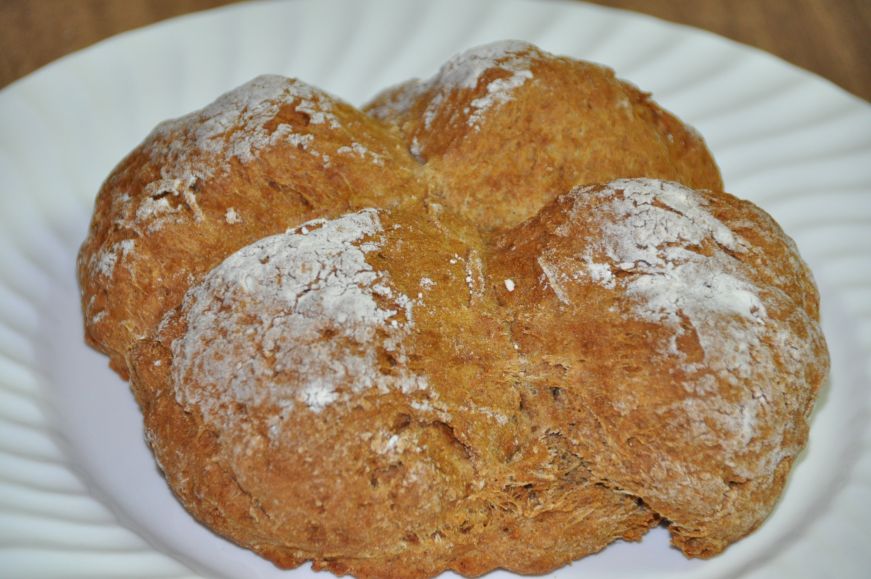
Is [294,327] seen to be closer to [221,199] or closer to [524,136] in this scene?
[221,199]

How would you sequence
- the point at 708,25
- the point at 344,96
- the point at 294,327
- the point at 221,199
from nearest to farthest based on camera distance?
the point at 294,327 < the point at 221,199 < the point at 344,96 < the point at 708,25

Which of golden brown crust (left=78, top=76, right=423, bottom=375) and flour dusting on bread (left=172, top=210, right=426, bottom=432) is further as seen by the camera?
golden brown crust (left=78, top=76, right=423, bottom=375)

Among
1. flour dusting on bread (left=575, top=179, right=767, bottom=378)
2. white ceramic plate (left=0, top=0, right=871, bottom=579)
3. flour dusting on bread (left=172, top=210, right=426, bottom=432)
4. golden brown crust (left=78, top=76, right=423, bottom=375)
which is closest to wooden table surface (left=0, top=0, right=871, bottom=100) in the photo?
white ceramic plate (left=0, top=0, right=871, bottom=579)

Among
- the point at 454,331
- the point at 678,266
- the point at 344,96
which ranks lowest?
the point at 344,96

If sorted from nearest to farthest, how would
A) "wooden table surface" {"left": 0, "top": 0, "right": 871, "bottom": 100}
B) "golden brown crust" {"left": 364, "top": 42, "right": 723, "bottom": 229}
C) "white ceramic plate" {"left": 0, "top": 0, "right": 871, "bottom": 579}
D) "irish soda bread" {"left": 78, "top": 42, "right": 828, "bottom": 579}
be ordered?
"irish soda bread" {"left": 78, "top": 42, "right": 828, "bottom": 579}, "white ceramic plate" {"left": 0, "top": 0, "right": 871, "bottom": 579}, "golden brown crust" {"left": 364, "top": 42, "right": 723, "bottom": 229}, "wooden table surface" {"left": 0, "top": 0, "right": 871, "bottom": 100}

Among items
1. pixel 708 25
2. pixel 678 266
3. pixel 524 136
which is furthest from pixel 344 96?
pixel 708 25

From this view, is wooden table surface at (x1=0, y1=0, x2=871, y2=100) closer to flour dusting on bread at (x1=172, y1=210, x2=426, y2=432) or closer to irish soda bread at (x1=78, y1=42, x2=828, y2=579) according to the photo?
irish soda bread at (x1=78, y1=42, x2=828, y2=579)

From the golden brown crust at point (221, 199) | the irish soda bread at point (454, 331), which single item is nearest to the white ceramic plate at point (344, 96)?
the irish soda bread at point (454, 331)
